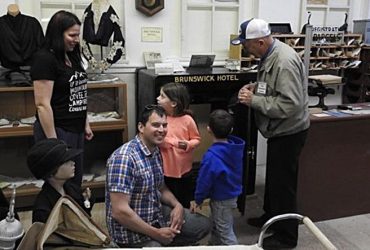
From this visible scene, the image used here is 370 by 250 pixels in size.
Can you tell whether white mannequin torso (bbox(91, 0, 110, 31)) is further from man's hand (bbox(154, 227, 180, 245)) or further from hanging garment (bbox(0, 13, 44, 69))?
man's hand (bbox(154, 227, 180, 245))

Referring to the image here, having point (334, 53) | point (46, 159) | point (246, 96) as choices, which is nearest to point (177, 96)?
point (246, 96)


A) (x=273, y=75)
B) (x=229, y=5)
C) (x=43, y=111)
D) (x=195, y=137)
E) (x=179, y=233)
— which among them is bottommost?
(x=179, y=233)

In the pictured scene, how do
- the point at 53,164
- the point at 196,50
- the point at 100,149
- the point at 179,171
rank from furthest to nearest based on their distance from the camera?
the point at 196,50 → the point at 100,149 → the point at 179,171 → the point at 53,164

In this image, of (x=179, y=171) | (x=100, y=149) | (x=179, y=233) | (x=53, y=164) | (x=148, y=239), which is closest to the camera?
(x=53, y=164)

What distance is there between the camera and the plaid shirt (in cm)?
179

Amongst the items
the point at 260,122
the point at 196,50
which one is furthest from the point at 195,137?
the point at 196,50

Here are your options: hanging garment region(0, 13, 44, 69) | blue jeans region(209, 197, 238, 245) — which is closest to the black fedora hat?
blue jeans region(209, 197, 238, 245)

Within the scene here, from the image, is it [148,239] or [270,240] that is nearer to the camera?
[148,239]

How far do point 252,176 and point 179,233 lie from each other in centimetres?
155

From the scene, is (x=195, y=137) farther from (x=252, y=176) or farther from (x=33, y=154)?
(x=252, y=176)

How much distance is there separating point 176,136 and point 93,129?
1020 millimetres

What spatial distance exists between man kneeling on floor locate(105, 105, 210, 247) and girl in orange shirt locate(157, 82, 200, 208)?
10.5 inches

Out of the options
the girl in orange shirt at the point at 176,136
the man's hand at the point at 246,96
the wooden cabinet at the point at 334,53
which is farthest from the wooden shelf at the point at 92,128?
the wooden cabinet at the point at 334,53

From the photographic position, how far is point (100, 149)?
3.45m
